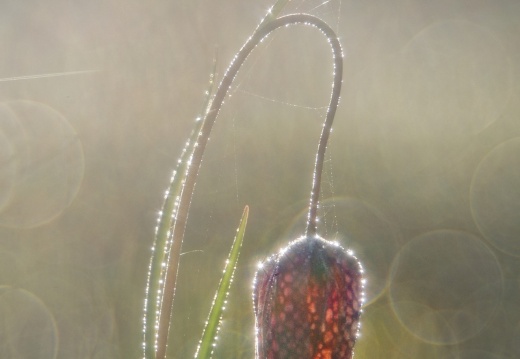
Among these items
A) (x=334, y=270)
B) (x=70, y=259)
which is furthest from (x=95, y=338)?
(x=334, y=270)

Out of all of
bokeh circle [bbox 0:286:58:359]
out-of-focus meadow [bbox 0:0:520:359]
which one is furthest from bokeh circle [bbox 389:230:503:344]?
bokeh circle [bbox 0:286:58:359]

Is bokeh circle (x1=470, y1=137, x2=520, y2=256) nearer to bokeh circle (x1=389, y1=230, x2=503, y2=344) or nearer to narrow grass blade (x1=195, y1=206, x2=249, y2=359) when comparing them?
bokeh circle (x1=389, y1=230, x2=503, y2=344)

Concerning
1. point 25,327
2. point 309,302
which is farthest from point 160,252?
point 25,327

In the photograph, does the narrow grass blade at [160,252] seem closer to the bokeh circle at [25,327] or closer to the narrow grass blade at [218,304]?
the narrow grass blade at [218,304]

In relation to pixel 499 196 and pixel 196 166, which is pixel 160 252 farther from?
pixel 499 196

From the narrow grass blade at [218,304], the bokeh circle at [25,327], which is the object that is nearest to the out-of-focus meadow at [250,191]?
the bokeh circle at [25,327]

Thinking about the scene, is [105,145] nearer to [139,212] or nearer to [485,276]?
[139,212]
